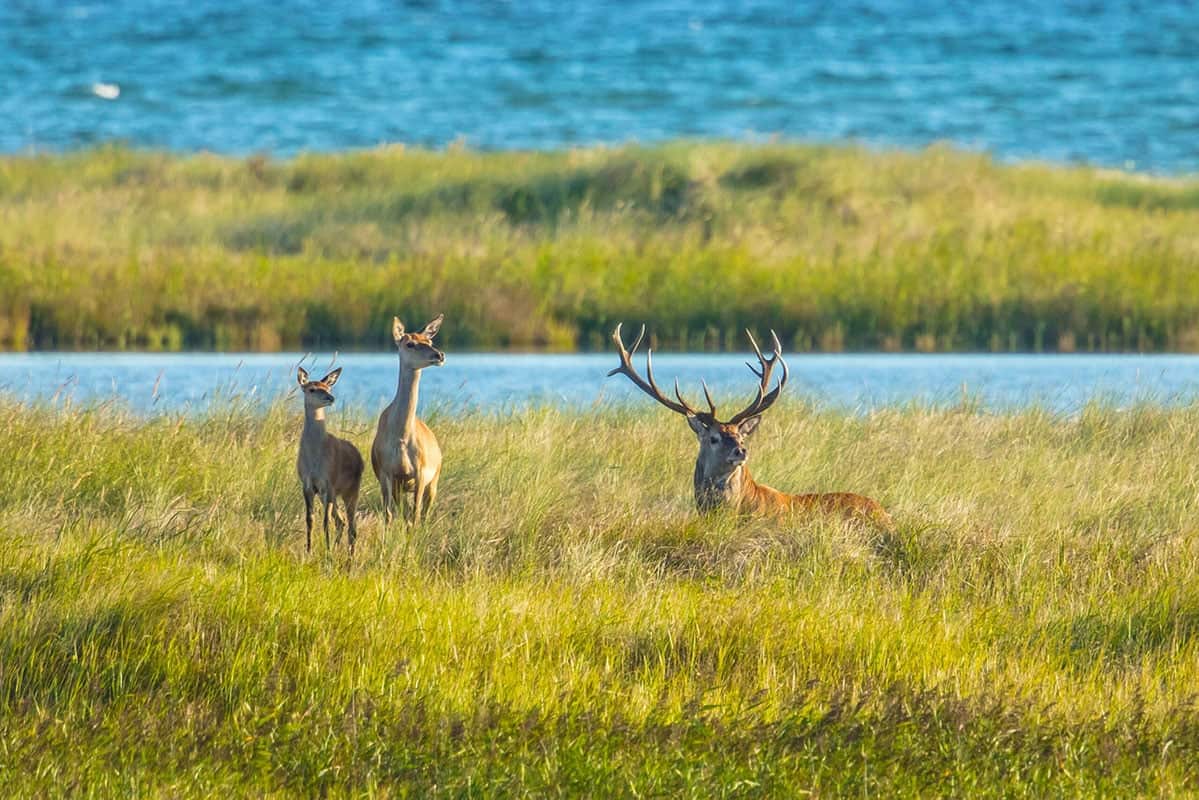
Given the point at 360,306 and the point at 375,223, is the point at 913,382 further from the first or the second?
the point at 375,223

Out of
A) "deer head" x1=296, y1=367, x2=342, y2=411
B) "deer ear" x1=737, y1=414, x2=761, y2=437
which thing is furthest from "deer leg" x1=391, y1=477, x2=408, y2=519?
"deer ear" x1=737, y1=414, x2=761, y2=437

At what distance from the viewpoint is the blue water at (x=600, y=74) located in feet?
181

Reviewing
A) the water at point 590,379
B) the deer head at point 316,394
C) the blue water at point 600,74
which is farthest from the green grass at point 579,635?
the blue water at point 600,74

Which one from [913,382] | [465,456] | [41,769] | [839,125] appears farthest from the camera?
[839,125]

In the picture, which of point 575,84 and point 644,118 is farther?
point 575,84

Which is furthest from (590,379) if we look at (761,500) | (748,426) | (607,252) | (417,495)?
(417,495)

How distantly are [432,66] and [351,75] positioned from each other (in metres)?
3.19

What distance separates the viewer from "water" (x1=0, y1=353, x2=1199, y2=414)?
48.4 ft

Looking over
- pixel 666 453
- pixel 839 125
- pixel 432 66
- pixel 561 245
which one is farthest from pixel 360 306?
pixel 432 66

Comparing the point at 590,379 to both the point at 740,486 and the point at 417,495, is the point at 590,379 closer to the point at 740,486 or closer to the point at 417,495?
the point at 740,486

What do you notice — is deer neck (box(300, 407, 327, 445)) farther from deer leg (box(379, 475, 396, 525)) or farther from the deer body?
the deer body

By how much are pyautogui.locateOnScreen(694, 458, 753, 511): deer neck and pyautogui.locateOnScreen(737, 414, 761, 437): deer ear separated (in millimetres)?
172

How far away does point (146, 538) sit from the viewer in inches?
339

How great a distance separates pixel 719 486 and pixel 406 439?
5.39 ft
